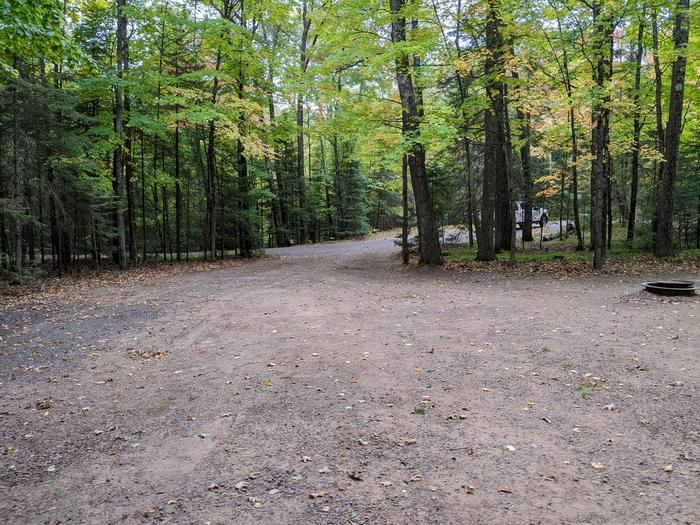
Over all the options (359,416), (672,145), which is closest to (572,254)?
(672,145)

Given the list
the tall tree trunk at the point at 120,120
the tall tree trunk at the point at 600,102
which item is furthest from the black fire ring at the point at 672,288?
the tall tree trunk at the point at 120,120

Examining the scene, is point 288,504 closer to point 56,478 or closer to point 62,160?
point 56,478

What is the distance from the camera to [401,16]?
39.1ft

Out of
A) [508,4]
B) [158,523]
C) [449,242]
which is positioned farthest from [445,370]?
[449,242]

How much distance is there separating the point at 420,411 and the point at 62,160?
45.2ft

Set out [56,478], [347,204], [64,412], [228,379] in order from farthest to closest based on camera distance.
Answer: [347,204], [228,379], [64,412], [56,478]

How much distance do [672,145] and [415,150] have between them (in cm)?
749

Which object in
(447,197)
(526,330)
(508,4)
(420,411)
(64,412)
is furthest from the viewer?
(447,197)

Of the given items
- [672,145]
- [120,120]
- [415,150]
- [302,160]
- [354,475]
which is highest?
[302,160]

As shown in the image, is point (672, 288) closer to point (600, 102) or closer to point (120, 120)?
point (600, 102)

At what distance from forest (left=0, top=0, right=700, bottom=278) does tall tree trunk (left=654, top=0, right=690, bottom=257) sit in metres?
0.06

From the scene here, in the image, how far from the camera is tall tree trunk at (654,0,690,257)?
12.4 metres

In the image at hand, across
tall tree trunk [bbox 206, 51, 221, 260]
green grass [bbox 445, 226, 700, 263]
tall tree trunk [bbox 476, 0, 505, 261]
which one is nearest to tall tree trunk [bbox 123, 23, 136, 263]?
tall tree trunk [bbox 206, 51, 221, 260]

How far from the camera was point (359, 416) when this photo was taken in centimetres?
429
